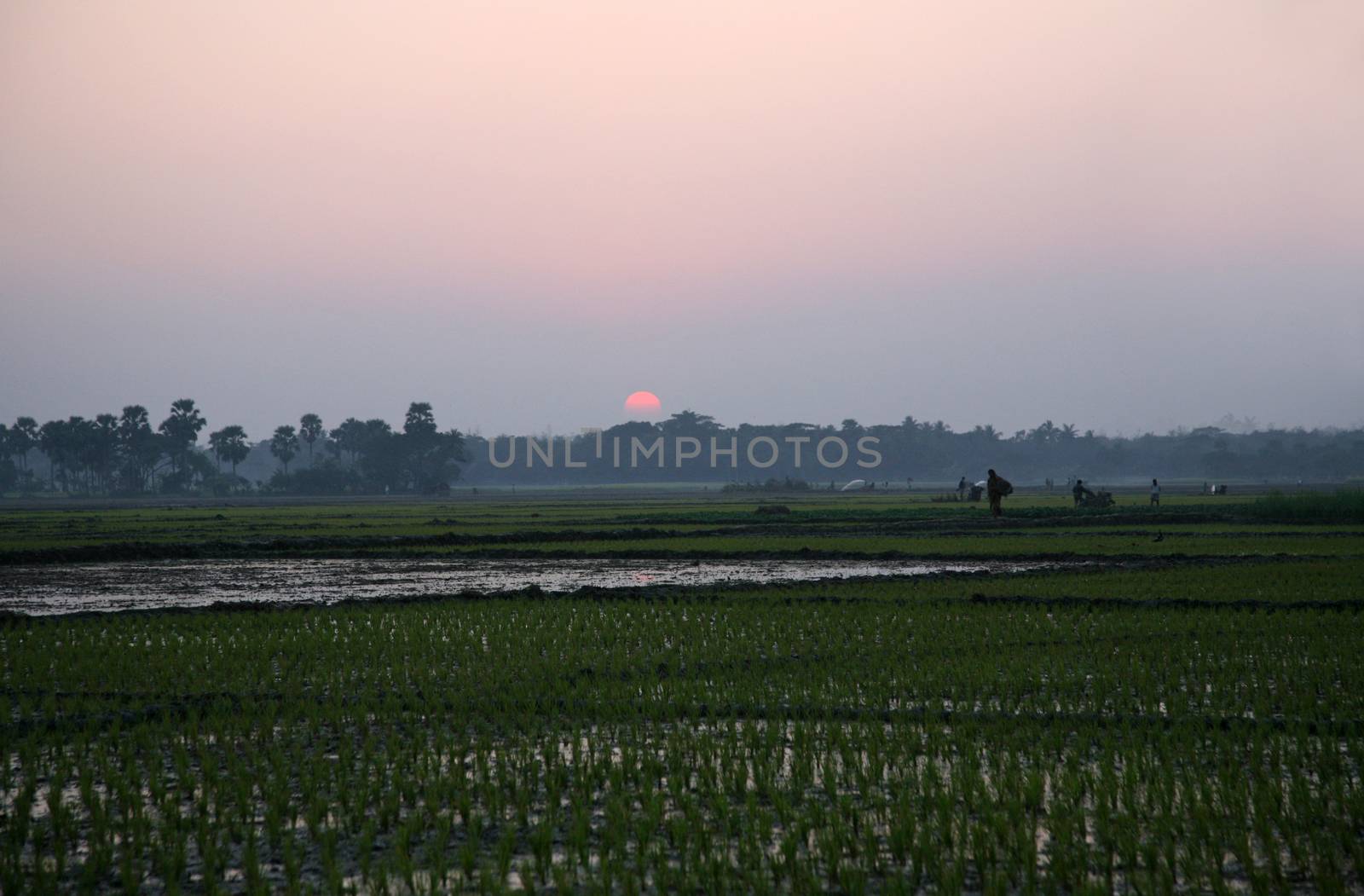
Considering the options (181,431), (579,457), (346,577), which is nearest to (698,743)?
(346,577)

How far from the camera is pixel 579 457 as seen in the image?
187 meters

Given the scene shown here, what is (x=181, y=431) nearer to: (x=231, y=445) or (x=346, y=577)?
(x=231, y=445)

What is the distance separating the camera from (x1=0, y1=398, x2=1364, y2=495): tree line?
393ft

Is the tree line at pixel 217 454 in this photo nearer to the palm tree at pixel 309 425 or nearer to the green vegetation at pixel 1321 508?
the palm tree at pixel 309 425

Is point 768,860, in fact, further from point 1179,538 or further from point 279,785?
point 1179,538

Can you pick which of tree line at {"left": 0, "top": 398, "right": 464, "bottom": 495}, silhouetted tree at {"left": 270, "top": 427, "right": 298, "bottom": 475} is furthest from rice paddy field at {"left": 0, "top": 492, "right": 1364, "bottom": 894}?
silhouetted tree at {"left": 270, "top": 427, "right": 298, "bottom": 475}

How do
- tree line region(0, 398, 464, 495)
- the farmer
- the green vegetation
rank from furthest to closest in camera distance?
tree line region(0, 398, 464, 495)
the farmer
the green vegetation

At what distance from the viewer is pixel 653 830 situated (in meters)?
6.00

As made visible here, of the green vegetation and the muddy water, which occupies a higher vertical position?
the green vegetation

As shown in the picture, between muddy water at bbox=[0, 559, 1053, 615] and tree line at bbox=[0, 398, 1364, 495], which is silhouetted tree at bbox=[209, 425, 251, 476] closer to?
tree line at bbox=[0, 398, 1364, 495]

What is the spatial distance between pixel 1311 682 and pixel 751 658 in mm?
4649

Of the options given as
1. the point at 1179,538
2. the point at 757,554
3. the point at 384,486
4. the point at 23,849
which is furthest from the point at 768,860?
the point at 384,486

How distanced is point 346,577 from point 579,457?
164m

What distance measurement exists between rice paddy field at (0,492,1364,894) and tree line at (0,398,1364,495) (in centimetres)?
10260
